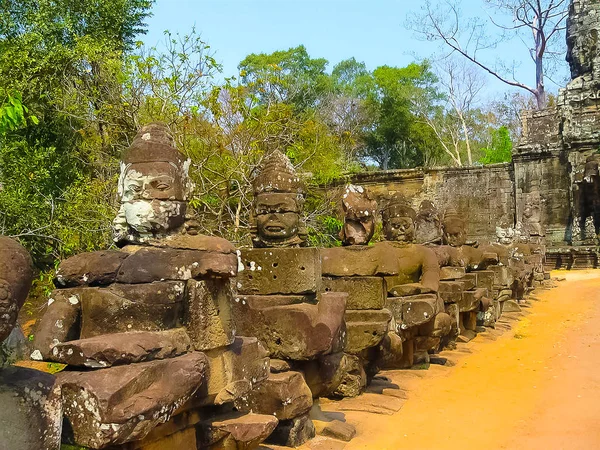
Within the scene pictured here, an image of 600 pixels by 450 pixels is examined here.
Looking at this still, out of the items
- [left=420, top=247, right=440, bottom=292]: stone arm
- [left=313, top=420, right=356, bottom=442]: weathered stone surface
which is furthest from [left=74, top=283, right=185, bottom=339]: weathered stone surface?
[left=420, top=247, right=440, bottom=292]: stone arm

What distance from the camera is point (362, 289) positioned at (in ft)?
19.5

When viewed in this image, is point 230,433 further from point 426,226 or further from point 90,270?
point 426,226

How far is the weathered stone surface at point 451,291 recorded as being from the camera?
846cm

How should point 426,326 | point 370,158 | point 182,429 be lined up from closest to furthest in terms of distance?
1. point 182,429
2. point 426,326
3. point 370,158

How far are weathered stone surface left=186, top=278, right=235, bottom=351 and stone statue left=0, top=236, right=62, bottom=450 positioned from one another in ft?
3.25

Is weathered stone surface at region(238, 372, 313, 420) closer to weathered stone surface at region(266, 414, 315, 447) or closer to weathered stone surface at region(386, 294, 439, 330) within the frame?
weathered stone surface at region(266, 414, 315, 447)

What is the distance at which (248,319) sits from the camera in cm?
458

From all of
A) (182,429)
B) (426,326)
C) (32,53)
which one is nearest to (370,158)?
(32,53)

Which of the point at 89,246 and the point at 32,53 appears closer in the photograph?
the point at 89,246

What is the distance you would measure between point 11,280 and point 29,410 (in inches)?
18.1

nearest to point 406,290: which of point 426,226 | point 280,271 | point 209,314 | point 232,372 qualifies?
point 280,271

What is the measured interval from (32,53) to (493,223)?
63.7ft

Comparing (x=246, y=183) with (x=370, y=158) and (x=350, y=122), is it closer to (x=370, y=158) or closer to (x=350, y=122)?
(x=350, y=122)

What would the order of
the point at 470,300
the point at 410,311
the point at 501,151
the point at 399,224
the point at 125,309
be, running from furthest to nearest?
the point at 501,151 → the point at 470,300 → the point at 399,224 → the point at 410,311 → the point at 125,309
